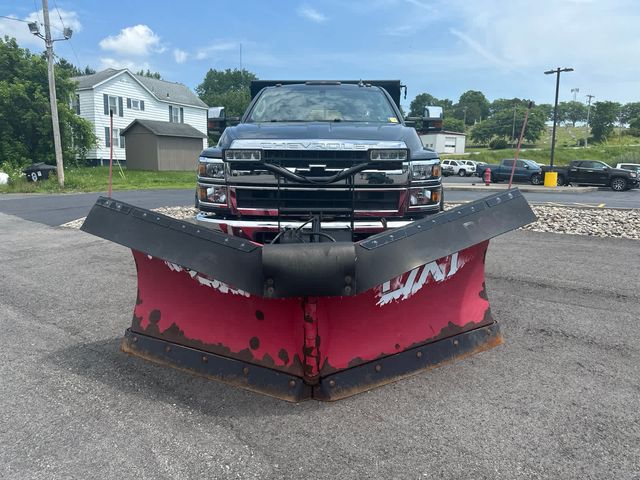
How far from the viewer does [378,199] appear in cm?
357

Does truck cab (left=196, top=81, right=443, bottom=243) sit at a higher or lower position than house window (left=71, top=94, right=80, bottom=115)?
lower

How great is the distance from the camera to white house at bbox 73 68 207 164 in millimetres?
40312

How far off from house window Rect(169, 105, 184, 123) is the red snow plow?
47.1 m

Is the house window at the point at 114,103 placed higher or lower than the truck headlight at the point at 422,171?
higher

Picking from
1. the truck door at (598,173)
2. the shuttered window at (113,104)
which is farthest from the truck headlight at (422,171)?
the shuttered window at (113,104)

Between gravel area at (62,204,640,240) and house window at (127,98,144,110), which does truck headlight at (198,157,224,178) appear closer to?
gravel area at (62,204,640,240)

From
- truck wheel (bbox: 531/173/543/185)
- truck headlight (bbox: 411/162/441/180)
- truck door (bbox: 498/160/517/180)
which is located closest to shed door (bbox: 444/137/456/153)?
truck door (bbox: 498/160/517/180)

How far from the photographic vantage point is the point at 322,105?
15.9 ft

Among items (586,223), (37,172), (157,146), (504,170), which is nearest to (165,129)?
(157,146)

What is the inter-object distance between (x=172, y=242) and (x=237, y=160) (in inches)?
30.3

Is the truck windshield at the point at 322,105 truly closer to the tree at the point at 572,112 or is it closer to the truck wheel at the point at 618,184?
the truck wheel at the point at 618,184

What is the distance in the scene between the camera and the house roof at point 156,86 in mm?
40622

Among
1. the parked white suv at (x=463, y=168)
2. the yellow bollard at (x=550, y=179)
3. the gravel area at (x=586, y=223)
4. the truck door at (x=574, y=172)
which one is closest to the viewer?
Answer: the gravel area at (x=586, y=223)

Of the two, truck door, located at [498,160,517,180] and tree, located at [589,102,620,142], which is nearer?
truck door, located at [498,160,517,180]
